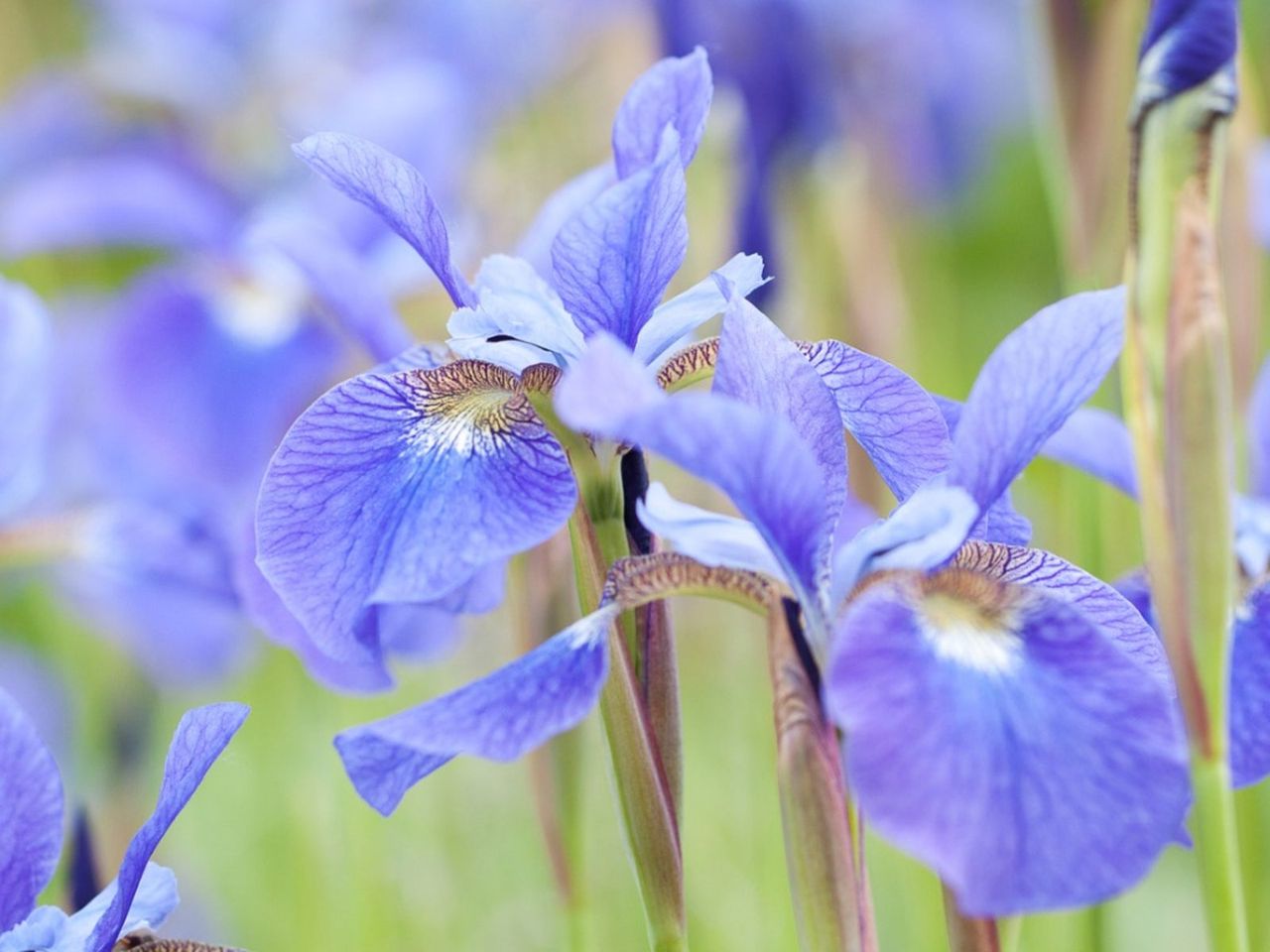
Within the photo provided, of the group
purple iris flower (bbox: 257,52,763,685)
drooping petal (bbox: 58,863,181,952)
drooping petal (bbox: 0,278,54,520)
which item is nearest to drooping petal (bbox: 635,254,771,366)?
purple iris flower (bbox: 257,52,763,685)

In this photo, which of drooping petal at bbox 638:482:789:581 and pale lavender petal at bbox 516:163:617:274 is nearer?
drooping petal at bbox 638:482:789:581

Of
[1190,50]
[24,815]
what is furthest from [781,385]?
[24,815]

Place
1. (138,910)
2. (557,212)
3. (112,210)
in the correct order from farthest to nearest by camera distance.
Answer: (112,210) → (557,212) → (138,910)

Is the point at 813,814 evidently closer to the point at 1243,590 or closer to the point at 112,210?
the point at 1243,590

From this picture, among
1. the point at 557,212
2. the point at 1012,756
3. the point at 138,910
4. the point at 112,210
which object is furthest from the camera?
the point at 112,210

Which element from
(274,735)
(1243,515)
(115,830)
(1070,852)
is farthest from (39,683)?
(1070,852)

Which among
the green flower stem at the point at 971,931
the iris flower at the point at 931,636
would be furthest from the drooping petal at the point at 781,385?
the green flower stem at the point at 971,931

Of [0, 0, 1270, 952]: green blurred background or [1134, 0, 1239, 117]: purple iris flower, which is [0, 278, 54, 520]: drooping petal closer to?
[0, 0, 1270, 952]: green blurred background
